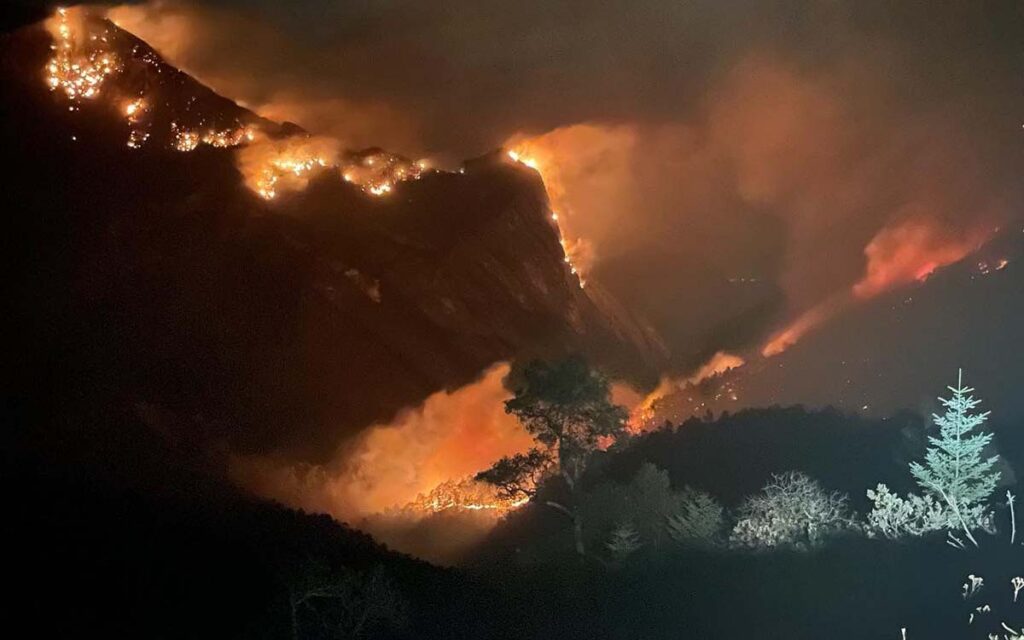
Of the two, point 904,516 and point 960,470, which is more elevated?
point 960,470

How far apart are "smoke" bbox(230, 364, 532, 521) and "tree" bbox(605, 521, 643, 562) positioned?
4443mm

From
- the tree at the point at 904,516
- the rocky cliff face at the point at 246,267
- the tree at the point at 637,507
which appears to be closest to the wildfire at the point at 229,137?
the rocky cliff face at the point at 246,267

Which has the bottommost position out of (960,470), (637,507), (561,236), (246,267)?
(960,470)

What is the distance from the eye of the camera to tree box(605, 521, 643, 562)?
14453 mm

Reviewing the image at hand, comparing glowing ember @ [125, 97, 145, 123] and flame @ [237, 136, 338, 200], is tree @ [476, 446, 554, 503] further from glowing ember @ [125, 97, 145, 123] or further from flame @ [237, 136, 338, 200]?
glowing ember @ [125, 97, 145, 123]

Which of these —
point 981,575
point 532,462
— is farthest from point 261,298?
point 981,575

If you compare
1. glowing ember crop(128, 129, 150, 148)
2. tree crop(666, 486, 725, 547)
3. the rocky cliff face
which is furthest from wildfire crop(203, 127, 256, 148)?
tree crop(666, 486, 725, 547)

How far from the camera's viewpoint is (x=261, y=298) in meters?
21.6

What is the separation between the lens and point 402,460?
18.8 m

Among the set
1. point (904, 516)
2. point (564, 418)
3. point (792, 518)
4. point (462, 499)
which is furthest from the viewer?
point (462, 499)

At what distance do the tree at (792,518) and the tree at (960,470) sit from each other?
1.64 metres

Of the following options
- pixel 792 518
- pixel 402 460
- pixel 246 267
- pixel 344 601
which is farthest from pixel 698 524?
pixel 246 267

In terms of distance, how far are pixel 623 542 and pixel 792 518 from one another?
304 centimetres

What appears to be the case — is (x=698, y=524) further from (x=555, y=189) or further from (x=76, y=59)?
(x=76, y=59)
